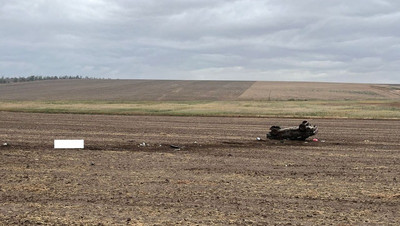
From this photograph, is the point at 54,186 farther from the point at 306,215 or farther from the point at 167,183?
the point at 306,215

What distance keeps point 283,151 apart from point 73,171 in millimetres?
9015

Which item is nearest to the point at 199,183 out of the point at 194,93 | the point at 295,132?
the point at 295,132

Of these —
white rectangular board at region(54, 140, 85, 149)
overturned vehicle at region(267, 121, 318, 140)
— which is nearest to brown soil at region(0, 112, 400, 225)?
white rectangular board at region(54, 140, 85, 149)

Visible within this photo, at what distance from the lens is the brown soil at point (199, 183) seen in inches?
Answer: 350

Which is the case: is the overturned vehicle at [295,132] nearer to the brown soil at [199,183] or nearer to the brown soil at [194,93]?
the brown soil at [199,183]

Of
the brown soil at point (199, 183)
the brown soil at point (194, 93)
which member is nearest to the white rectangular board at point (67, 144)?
the brown soil at point (199, 183)

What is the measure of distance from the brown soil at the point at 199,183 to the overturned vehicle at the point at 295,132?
38.3 inches

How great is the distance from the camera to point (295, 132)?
2244cm

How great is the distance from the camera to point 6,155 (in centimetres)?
1630

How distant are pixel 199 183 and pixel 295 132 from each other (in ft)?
37.5

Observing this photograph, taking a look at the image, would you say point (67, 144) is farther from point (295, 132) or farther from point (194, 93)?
point (194, 93)

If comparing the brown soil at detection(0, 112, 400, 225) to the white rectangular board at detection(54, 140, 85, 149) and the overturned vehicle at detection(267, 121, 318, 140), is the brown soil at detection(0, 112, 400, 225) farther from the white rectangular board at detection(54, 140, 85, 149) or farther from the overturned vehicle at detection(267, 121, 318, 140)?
the overturned vehicle at detection(267, 121, 318, 140)

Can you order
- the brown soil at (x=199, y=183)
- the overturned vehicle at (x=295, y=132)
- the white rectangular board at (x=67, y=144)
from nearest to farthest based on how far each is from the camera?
the brown soil at (x=199, y=183), the white rectangular board at (x=67, y=144), the overturned vehicle at (x=295, y=132)

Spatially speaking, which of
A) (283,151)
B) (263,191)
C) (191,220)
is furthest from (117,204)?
(283,151)
